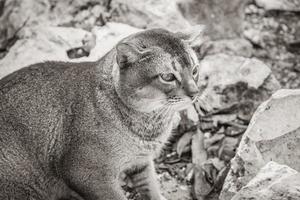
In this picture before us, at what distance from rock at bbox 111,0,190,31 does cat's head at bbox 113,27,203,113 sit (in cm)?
203

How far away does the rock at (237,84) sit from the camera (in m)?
6.44

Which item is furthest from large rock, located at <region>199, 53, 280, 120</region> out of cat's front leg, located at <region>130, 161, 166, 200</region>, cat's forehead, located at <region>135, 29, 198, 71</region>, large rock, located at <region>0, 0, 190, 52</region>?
cat's forehead, located at <region>135, 29, 198, 71</region>

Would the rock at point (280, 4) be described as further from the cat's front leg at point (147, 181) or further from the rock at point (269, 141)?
the cat's front leg at point (147, 181)

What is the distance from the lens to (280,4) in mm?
7371

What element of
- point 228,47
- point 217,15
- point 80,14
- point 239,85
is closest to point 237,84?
point 239,85

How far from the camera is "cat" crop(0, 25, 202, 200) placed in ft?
15.4

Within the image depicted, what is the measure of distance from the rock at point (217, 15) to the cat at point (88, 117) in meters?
2.07

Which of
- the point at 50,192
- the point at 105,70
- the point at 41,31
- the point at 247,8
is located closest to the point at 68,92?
the point at 105,70

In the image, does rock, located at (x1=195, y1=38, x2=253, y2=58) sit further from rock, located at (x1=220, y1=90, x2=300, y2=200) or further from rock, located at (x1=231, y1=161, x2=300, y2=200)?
rock, located at (x1=231, y1=161, x2=300, y2=200)

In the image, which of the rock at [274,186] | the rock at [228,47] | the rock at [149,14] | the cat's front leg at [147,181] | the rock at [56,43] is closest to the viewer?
the rock at [274,186]

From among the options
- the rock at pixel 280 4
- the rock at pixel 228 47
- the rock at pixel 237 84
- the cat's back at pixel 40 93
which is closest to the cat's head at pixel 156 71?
the cat's back at pixel 40 93

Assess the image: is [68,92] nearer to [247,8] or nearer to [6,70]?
[6,70]

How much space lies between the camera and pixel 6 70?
20.6 feet

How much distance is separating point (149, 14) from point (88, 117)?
7.81ft
